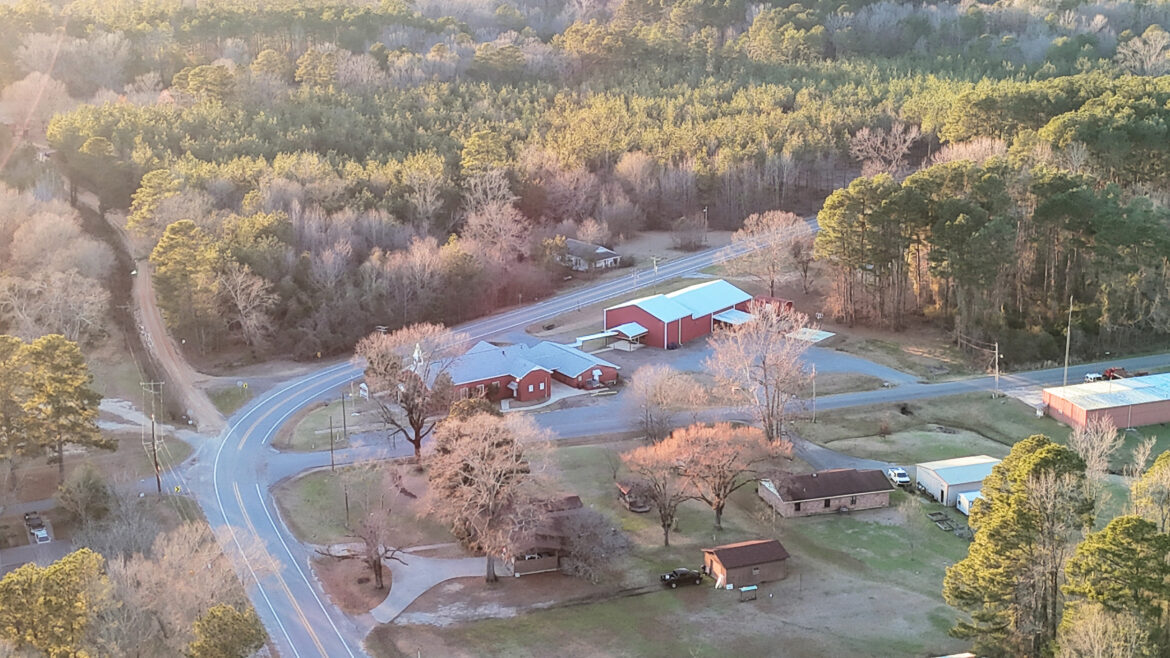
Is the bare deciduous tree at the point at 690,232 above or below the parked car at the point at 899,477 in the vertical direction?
above

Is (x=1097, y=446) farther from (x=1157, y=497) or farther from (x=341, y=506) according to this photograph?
(x=341, y=506)

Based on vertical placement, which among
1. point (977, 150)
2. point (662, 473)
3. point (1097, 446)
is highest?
point (977, 150)

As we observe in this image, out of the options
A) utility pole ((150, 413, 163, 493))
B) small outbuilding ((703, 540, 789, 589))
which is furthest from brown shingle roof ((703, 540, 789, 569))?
utility pole ((150, 413, 163, 493))

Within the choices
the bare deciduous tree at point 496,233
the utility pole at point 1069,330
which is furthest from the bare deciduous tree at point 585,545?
the bare deciduous tree at point 496,233

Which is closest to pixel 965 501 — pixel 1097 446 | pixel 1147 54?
pixel 1097 446

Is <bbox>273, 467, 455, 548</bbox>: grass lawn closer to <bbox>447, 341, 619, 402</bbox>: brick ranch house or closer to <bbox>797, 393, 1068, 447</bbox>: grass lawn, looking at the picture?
<bbox>447, 341, 619, 402</bbox>: brick ranch house

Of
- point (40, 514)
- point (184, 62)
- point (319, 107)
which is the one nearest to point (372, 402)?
point (40, 514)

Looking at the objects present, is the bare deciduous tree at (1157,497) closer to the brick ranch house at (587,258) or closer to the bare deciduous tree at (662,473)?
the bare deciduous tree at (662,473)
